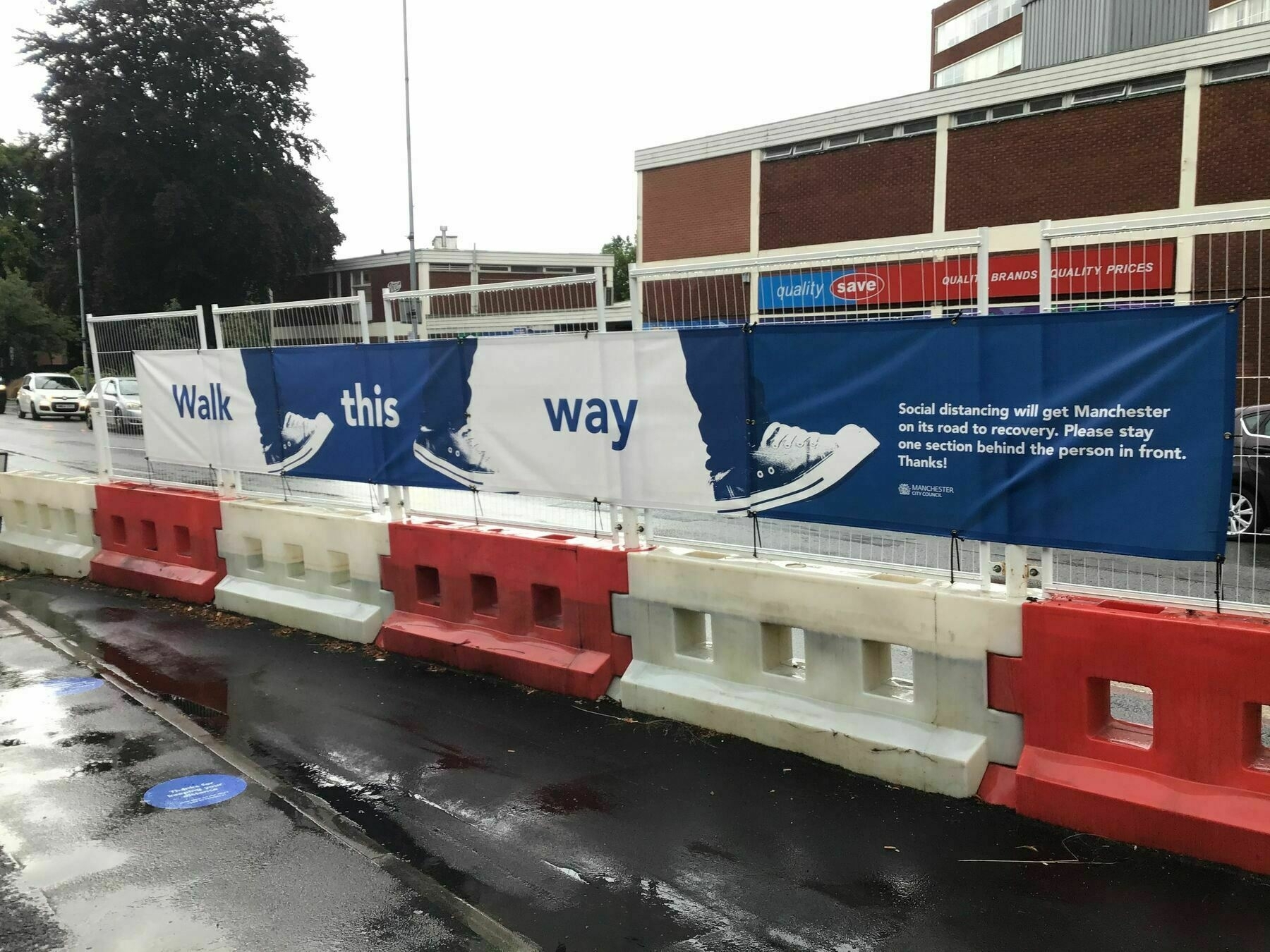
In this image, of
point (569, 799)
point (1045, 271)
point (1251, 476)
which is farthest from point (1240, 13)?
point (569, 799)

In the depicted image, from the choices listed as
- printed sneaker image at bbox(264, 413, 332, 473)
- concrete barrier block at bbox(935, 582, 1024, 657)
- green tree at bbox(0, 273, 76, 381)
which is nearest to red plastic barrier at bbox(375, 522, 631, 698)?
printed sneaker image at bbox(264, 413, 332, 473)

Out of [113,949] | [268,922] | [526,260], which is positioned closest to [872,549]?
[268,922]

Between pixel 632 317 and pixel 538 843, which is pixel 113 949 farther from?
pixel 632 317

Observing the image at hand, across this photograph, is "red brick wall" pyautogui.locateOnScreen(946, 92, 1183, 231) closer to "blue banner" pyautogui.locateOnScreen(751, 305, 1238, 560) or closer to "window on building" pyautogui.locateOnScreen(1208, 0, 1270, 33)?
"window on building" pyautogui.locateOnScreen(1208, 0, 1270, 33)

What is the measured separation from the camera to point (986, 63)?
184 feet

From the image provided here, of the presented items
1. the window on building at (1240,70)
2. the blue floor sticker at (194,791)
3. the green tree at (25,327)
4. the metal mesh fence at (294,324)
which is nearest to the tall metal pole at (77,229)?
the green tree at (25,327)

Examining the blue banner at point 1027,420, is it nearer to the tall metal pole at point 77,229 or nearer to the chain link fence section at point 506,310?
the chain link fence section at point 506,310

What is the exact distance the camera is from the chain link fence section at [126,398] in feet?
33.5

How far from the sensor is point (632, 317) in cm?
636

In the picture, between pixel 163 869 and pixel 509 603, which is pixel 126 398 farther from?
pixel 163 869

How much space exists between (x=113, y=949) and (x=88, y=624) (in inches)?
241

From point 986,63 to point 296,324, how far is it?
5639cm

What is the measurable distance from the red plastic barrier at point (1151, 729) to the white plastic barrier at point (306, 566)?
505cm

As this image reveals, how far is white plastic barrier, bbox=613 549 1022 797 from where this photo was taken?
500 cm
